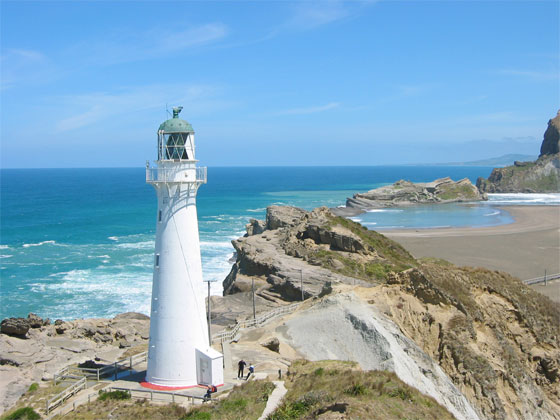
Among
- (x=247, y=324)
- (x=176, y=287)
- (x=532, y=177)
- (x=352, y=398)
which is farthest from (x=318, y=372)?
(x=532, y=177)

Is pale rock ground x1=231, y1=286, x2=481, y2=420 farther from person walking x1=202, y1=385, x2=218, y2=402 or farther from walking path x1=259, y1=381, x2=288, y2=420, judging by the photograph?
person walking x1=202, y1=385, x2=218, y2=402

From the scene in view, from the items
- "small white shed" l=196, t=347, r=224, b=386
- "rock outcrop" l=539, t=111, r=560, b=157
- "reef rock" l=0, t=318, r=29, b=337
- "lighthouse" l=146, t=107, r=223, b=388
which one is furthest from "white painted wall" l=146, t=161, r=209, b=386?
A: "rock outcrop" l=539, t=111, r=560, b=157

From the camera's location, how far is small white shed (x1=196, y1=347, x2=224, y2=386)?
16.2m

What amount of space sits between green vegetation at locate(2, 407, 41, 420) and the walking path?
249 inches

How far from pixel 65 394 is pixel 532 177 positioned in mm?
156176

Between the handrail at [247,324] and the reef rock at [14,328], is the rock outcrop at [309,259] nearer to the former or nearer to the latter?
the handrail at [247,324]

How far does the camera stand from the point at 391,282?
2517 cm

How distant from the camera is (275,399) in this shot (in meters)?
15.1

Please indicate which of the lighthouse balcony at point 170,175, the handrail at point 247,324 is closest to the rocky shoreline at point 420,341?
the handrail at point 247,324

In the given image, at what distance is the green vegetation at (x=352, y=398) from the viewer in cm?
1295

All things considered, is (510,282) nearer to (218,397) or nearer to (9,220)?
(218,397)

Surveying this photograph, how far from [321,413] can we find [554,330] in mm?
Answer: 17389

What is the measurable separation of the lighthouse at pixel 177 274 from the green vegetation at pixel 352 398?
283 centimetres

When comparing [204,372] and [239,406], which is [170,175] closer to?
[204,372]
